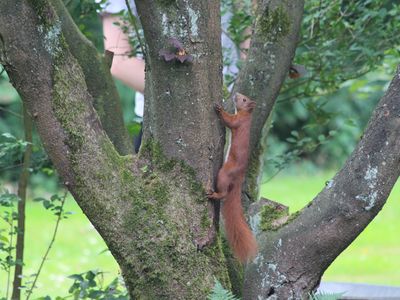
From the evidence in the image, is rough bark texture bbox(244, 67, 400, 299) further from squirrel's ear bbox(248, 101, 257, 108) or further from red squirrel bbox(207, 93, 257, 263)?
squirrel's ear bbox(248, 101, 257, 108)

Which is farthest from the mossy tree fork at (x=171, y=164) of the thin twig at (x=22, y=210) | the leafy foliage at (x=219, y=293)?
the thin twig at (x=22, y=210)

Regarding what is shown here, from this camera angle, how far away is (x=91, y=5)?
10.8ft

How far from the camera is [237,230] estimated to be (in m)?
2.69

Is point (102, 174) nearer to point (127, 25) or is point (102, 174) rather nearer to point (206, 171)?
point (206, 171)

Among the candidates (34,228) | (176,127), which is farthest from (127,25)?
(34,228)

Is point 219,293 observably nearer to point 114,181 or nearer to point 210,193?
point 210,193

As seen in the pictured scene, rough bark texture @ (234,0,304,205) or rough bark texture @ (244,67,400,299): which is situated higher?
rough bark texture @ (234,0,304,205)

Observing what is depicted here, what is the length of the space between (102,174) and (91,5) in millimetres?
1103

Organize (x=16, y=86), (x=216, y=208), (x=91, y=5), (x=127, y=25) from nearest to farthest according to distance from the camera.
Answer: (x=16, y=86) < (x=216, y=208) < (x=91, y=5) < (x=127, y=25)

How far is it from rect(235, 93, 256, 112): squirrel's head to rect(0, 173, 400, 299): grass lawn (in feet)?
8.43

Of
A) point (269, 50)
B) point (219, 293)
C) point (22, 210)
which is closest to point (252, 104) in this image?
point (269, 50)

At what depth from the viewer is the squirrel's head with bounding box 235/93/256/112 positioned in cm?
284

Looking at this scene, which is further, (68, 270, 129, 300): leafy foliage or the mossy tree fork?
(68, 270, 129, 300): leafy foliage

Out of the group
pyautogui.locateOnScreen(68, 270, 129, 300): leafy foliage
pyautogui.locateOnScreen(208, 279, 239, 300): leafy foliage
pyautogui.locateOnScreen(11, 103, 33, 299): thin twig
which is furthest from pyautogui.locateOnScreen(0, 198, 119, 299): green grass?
pyautogui.locateOnScreen(208, 279, 239, 300): leafy foliage
